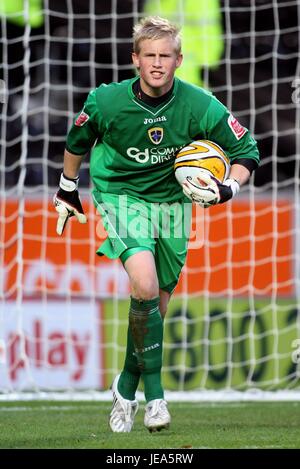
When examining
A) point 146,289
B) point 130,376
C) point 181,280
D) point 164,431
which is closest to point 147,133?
point 146,289

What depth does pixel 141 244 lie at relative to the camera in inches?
212

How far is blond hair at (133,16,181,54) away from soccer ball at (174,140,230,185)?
0.47 m

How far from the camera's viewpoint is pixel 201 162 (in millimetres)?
5352

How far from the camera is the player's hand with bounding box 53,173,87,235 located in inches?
228

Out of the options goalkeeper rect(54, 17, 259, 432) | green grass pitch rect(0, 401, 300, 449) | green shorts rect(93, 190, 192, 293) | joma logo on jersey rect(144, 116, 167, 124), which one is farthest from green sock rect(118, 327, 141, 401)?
joma logo on jersey rect(144, 116, 167, 124)

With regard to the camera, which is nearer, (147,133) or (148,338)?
(148,338)

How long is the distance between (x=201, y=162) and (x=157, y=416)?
1203mm

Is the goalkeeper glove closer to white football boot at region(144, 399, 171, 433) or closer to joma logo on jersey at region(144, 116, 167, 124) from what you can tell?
joma logo on jersey at region(144, 116, 167, 124)

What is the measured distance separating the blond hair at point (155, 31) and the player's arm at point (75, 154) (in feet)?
1.26

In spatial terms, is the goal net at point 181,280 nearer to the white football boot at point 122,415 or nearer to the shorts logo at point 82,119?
the white football boot at point 122,415

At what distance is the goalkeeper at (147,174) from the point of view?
17.6 ft

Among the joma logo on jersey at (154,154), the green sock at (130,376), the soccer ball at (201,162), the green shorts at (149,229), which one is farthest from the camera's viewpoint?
the green sock at (130,376)

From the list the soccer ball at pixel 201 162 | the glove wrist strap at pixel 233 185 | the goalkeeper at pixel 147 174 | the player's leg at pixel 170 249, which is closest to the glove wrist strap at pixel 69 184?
the goalkeeper at pixel 147 174

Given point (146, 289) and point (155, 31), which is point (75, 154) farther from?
point (146, 289)
